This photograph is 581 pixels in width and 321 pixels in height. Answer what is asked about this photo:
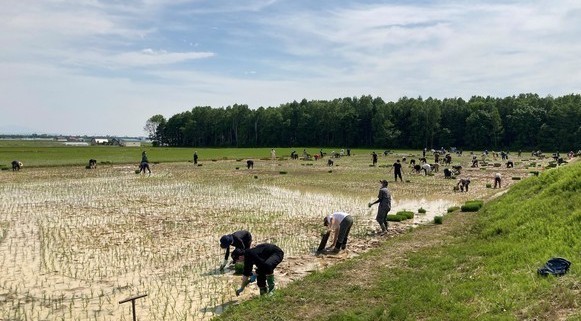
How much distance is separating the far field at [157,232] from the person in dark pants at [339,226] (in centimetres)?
43

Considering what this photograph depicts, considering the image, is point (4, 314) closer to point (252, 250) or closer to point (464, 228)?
point (252, 250)

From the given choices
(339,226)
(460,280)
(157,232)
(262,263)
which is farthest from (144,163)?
(460,280)

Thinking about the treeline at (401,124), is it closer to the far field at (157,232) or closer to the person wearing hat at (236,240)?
the far field at (157,232)

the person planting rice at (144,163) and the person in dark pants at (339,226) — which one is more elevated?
the person planting rice at (144,163)

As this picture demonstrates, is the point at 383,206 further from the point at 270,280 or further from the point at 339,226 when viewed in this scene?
the point at 270,280

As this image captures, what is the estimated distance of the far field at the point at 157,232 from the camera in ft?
34.0

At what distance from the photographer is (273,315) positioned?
898 centimetres

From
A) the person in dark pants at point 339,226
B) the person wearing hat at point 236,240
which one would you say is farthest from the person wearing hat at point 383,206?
the person wearing hat at point 236,240

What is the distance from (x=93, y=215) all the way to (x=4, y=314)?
1185cm

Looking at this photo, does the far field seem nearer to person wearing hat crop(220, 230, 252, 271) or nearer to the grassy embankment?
person wearing hat crop(220, 230, 252, 271)

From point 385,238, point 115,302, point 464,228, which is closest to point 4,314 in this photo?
point 115,302

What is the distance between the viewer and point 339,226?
1419cm

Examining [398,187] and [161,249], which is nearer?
[161,249]

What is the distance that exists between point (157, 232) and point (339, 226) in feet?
24.3
